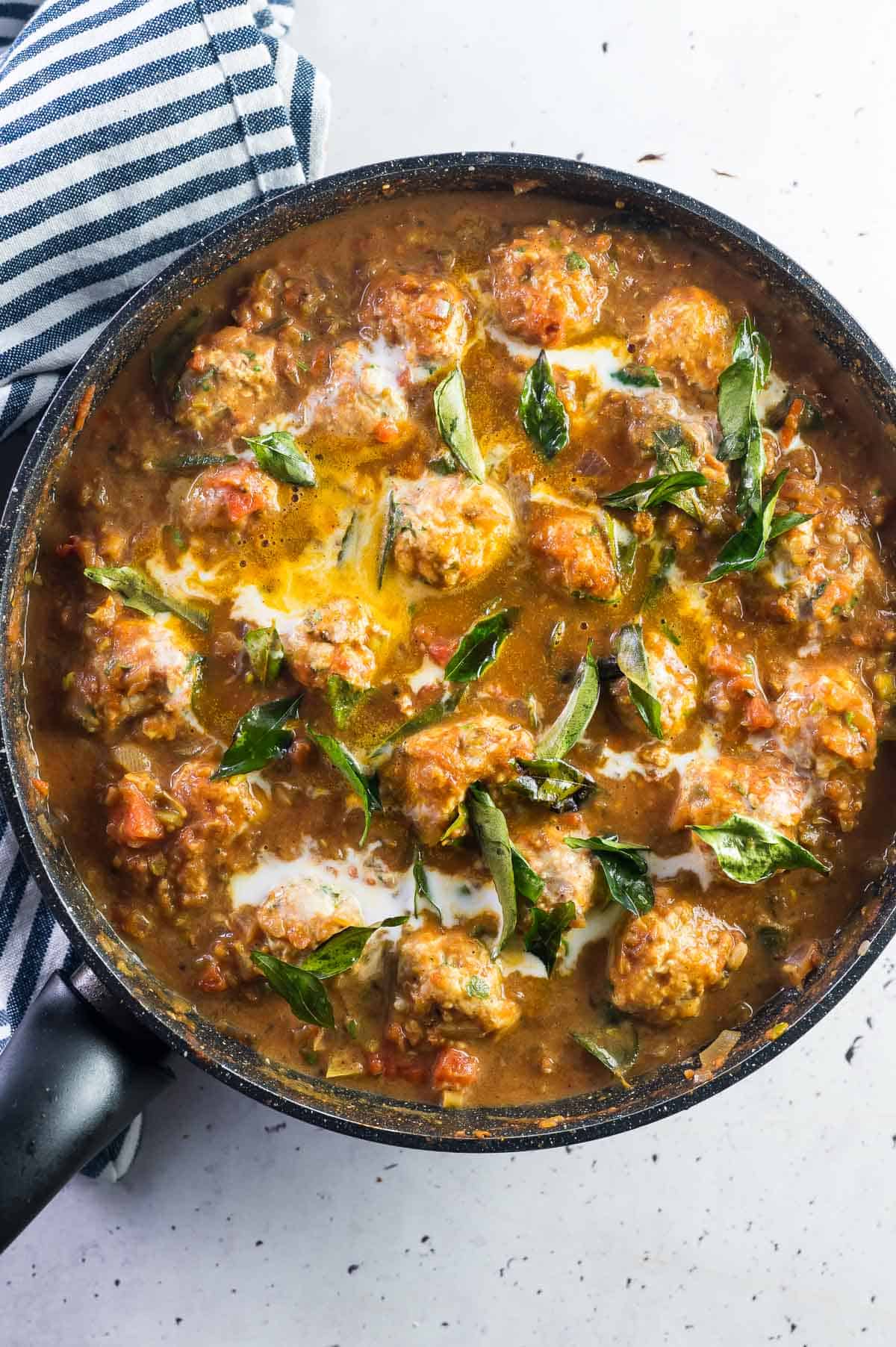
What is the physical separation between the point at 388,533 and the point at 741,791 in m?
1.18

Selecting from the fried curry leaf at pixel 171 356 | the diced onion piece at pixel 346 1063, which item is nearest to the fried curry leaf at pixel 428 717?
the diced onion piece at pixel 346 1063

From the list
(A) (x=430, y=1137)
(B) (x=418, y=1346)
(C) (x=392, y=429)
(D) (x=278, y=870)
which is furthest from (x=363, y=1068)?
(C) (x=392, y=429)

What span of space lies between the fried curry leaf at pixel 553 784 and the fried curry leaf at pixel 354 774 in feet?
1.21

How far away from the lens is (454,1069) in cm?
324

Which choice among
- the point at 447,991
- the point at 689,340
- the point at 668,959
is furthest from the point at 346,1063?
the point at 689,340

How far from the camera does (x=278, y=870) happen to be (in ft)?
10.8

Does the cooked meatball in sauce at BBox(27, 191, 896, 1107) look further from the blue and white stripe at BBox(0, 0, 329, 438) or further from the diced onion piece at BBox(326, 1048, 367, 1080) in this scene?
the blue and white stripe at BBox(0, 0, 329, 438)

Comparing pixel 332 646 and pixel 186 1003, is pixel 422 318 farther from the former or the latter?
pixel 186 1003

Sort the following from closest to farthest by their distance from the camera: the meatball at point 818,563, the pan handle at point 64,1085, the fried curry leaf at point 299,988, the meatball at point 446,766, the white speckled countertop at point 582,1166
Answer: the pan handle at point 64,1085, the fried curry leaf at point 299,988, the meatball at point 446,766, the meatball at point 818,563, the white speckled countertop at point 582,1166

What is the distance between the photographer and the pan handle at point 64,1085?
286 cm

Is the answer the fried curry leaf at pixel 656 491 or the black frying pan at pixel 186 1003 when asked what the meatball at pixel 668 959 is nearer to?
the black frying pan at pixel 186 1003

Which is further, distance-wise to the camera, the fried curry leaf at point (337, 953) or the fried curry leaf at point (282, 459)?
the fried curry leaf at point (282, 459)

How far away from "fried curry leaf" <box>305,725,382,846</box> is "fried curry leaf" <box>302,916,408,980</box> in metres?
0.26

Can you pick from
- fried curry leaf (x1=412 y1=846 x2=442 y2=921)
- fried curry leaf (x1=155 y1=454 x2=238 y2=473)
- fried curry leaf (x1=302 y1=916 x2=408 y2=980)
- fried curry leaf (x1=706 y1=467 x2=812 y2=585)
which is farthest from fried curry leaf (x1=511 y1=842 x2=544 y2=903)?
fried curry leaf (x1=155 y1=454 x2=238 y2=473)
